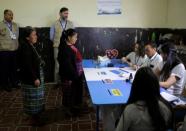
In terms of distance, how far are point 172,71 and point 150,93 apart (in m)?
1.46

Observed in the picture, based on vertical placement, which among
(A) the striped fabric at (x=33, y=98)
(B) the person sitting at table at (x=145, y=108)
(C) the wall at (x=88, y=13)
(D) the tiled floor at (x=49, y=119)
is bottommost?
(D) the tiled floor at (x=49, y=119)

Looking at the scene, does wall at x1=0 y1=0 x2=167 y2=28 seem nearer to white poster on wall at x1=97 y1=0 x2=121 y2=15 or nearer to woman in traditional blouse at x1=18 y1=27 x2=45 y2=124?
white poster on wall at x1=97 y1=0 x2=121 y2=15

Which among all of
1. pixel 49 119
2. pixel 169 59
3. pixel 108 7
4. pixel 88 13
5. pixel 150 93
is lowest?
pixel 49 119

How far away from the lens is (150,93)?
6.16ft

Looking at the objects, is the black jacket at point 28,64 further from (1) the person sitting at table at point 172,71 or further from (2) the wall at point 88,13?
(2) the wall at point 88,13

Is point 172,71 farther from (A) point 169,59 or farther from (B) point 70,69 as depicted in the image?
(B) point 70,69

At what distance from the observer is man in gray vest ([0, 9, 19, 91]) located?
17.7 feet

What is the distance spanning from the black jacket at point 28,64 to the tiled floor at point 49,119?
2.11ft

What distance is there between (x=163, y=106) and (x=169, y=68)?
4.57ft

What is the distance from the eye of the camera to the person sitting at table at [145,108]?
6.15 ft

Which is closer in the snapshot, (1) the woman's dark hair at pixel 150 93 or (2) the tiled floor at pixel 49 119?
(1) the woman's dark hair at pixel 150 93

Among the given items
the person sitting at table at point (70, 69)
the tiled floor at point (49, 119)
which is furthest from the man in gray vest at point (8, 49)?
the person sitting at table at point (70, 69)

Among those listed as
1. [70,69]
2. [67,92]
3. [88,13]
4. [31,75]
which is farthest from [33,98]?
[88,13]

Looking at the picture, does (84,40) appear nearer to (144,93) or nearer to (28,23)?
(28,23)
